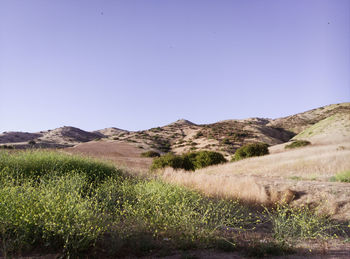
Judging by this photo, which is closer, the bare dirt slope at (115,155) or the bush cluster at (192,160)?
the bare dirt slope at (115,155)

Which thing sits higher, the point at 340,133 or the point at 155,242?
the point at 340,133

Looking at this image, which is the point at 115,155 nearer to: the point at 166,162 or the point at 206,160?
the point at 206,160

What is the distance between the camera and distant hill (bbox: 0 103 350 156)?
36.9m

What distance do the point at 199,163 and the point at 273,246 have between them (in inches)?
615

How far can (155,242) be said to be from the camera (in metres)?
4.14

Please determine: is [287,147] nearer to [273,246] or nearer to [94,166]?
[94,166]

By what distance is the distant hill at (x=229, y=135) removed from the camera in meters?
36.9

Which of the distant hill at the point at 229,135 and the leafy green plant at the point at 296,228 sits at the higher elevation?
the distant hill at the point at 229,135

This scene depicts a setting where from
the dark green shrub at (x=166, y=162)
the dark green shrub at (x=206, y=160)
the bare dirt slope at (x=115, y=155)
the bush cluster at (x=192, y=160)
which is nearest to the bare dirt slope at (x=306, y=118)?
the dark green shrub at (x=206, y=160)

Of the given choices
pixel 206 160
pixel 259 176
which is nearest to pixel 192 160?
pixel 206 160

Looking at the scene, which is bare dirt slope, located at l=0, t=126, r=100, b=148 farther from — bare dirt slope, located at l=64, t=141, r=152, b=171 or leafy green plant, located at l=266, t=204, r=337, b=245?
leafy green plant, located at l=266, t=204, r=337, b=245

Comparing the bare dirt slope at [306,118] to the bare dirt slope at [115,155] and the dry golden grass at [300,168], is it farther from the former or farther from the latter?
the dry golden grass at [300,168]

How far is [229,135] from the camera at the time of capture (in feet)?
150

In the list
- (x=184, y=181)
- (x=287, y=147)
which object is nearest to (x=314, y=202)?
(x=184, y=181)
